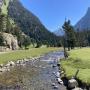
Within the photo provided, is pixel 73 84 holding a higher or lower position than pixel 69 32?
lower

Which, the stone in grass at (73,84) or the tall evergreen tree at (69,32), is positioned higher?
the tall evergreen tree at (69,32)

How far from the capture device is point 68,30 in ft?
517

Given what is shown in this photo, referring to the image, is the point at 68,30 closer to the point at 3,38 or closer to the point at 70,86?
the point at 3,38

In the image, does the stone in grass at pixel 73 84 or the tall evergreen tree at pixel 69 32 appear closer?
the stone in grass at pixel 73 84

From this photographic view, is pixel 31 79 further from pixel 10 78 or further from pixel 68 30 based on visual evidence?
pixel 68 30

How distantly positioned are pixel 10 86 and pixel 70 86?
395 inches

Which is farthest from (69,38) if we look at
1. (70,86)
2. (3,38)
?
(70,86)

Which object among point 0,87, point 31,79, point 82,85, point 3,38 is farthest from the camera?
point 3,38

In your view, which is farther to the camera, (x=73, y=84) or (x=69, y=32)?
(x=69, y=32)

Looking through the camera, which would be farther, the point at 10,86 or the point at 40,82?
the point at 40,82

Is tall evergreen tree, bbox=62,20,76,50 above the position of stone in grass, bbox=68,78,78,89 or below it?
above

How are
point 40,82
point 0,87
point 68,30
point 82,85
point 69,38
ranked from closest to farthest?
point 82,85, point 0,87, point 40,82, point 68,30, point 69,38

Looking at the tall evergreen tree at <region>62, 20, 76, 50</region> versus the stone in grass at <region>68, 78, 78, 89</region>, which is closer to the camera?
the stone in grass at <region>68, 78, 78, 89</region>

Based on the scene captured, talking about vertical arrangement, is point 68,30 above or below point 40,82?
above
